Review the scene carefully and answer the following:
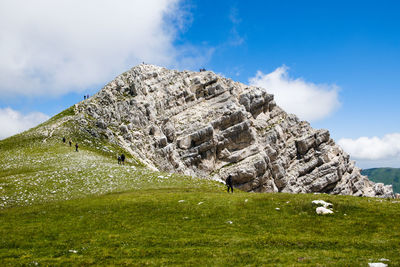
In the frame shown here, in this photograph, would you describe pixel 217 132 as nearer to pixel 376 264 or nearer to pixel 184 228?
pixel 184 228

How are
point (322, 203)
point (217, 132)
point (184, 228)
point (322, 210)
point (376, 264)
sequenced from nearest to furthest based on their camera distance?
point (376, 264), point (184, 228), point (322, 210), point (322, 203), point (217, 132)

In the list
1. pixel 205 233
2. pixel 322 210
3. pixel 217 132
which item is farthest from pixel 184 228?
pixel 217 132

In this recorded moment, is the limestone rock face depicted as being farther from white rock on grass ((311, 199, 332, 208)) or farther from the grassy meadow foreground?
white rock on grass ((311, 199, 332, 208))

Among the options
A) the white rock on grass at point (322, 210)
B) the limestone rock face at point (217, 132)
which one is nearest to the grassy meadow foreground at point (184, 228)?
the white rock on grass at point (322, 210)

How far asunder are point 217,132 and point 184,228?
328 feet

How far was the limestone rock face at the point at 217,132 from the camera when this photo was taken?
107500 millimetres

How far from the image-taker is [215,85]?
133000 mm

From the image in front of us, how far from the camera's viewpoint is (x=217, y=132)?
401ft

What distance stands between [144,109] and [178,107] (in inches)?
714

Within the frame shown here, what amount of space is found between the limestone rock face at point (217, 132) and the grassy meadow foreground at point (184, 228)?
2348 inches

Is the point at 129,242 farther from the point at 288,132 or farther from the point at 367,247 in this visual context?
the point at 288,132

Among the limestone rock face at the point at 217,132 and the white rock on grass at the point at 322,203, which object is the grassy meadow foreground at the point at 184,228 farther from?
the limestone rock face at the point at 217,132

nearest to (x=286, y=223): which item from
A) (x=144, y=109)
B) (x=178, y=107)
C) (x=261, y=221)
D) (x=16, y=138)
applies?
(x=261, y=221)

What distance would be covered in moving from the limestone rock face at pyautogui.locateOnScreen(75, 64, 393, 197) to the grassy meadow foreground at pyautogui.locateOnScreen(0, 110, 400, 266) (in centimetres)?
5964
